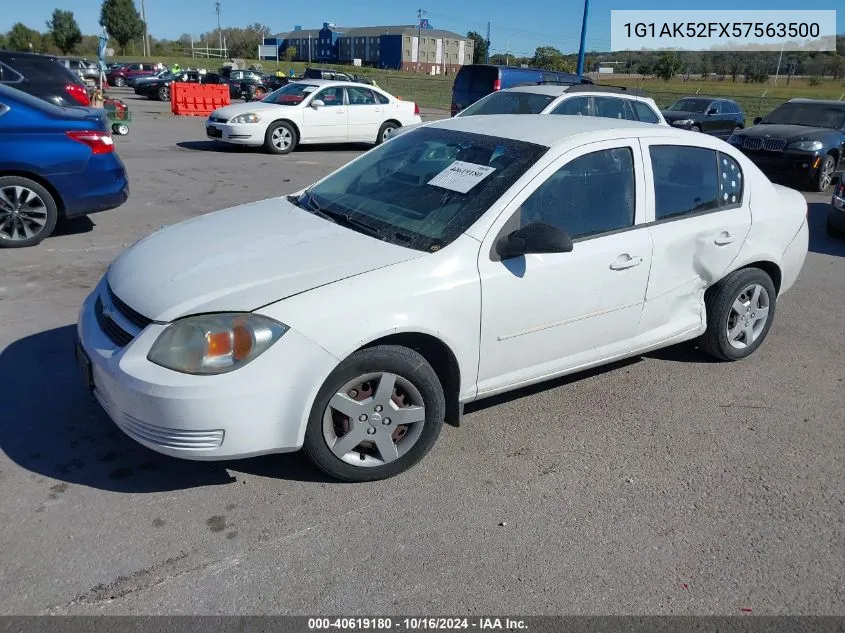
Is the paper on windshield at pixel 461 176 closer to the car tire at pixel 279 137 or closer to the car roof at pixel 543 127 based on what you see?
the car roof at pixel 543 127

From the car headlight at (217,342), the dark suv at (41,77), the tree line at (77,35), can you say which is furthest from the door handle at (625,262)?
the tree line at (77,35)

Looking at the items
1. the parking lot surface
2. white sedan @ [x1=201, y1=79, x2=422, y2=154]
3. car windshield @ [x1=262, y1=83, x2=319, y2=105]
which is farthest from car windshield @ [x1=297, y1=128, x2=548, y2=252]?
car windshield @ [x1=262, y1=83, x2=319, y2=105]

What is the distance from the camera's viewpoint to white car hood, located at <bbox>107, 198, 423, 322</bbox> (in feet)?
9.90

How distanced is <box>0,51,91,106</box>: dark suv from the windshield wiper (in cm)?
1059

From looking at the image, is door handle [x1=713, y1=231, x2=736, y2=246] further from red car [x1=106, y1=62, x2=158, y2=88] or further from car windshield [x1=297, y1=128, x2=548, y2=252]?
red car [x1=106, y1=62, x2=158, y2=88]

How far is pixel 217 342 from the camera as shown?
2.89 meters

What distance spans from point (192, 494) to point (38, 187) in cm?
478

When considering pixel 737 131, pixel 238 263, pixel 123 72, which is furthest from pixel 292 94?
pixel 123 72

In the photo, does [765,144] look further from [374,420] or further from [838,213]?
[374,420]

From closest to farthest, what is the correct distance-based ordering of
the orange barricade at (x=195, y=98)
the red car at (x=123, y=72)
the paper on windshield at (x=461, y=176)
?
the paper on windshield at (x=461, y=176)
the orange barricade at (x=195, y=98)
the red car at (x=123, y=72)

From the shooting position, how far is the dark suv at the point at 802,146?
12633mm

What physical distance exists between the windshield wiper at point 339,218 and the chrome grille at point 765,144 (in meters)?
11.2

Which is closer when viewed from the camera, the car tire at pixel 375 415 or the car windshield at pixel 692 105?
the car tire at pixel 375 415

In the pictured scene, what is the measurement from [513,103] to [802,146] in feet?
17.9
